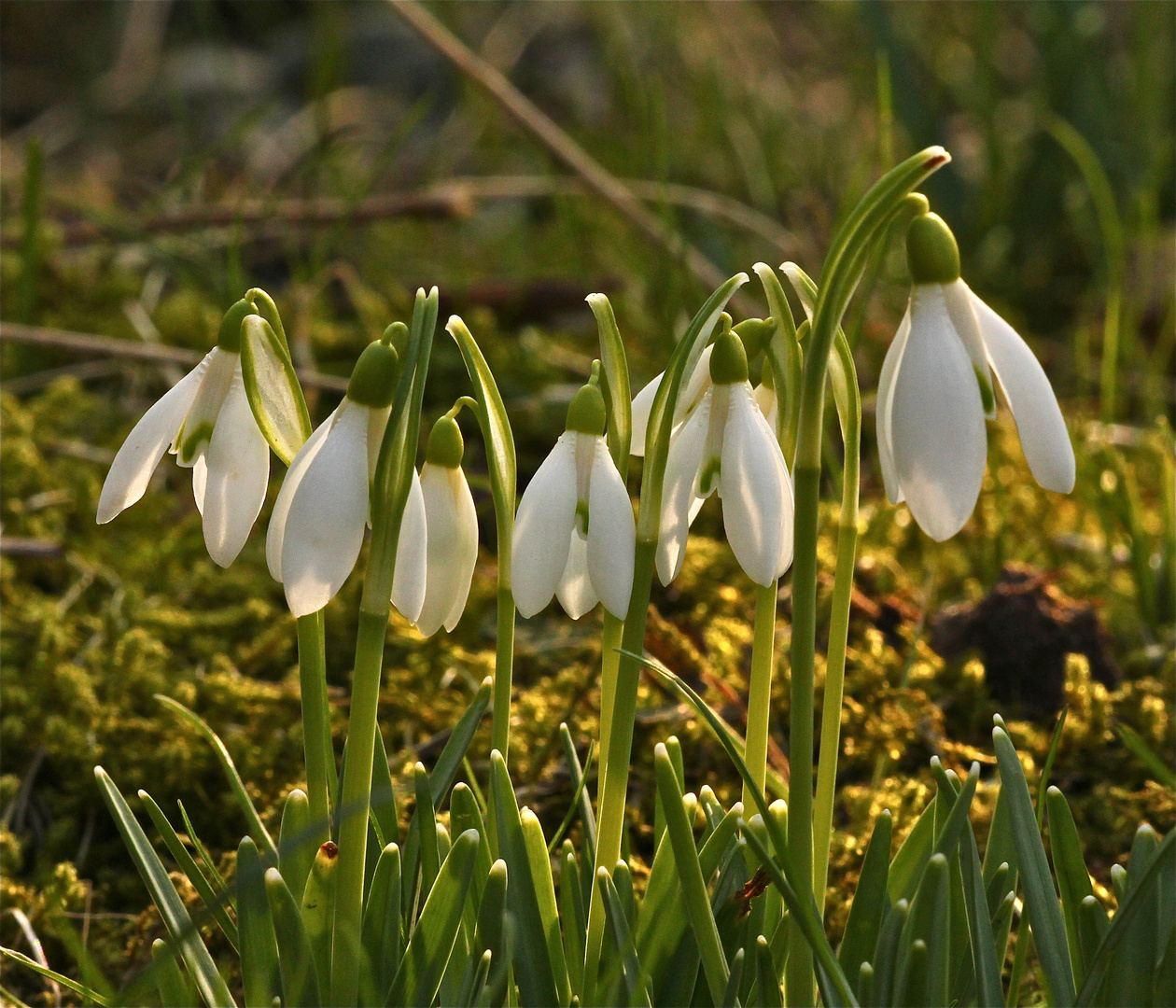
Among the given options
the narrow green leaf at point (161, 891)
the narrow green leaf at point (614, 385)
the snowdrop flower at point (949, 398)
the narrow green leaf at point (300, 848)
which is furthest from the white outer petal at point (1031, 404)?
the narrow green leaf at point (161, 891)

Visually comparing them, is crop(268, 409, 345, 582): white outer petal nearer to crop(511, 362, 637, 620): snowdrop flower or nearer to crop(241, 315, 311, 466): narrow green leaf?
crop(241, 315, 311, 466): narrow green leaf

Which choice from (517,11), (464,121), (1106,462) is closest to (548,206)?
(464,121)

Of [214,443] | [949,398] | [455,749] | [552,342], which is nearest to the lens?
[949,398]

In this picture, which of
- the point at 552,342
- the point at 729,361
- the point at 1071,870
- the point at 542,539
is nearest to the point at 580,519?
the point at 542,539

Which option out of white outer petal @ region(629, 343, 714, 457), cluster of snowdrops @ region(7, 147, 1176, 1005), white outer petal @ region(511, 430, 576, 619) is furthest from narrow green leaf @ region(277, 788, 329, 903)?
white outer petal @ region(629, 343, 714, 457)

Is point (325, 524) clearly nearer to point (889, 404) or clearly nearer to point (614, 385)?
point (614, 385)

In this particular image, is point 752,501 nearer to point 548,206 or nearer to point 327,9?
point 327,9
